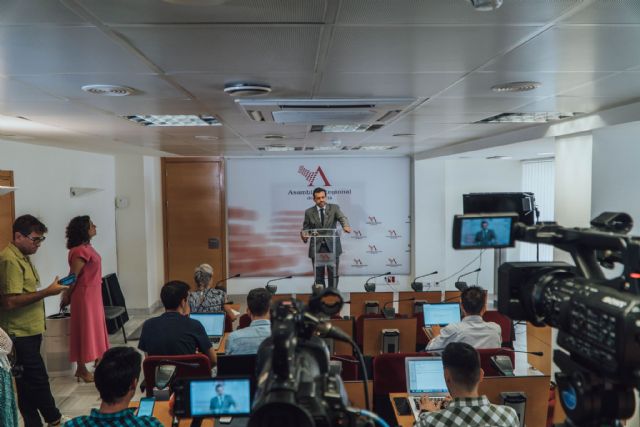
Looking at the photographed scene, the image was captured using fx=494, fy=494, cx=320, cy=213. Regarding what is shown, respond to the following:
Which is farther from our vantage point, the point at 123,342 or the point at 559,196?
the point at 123,342

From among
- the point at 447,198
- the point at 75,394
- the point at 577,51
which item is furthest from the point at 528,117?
the point at 75,394

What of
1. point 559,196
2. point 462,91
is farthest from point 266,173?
point 462,91

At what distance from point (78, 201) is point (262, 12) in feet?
20.6

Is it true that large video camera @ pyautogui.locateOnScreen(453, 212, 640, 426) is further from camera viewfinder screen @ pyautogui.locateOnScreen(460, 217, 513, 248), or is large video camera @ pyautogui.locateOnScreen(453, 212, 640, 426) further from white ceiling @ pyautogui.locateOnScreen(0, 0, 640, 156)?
white ceiling @ pyautogui.locateOnScreen(0, 0, 640, 156)

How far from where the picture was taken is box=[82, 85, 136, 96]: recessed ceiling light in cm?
287

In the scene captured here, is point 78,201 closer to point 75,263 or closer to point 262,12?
point 75,263

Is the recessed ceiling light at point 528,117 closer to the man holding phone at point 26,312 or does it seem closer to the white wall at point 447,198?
the man holding phone at point 26,312

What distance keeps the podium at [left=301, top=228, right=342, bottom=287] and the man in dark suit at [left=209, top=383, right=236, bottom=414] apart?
3.91m

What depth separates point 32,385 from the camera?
13.3 feet

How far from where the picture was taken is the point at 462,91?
10.4 feet

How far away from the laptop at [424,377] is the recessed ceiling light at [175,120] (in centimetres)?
257

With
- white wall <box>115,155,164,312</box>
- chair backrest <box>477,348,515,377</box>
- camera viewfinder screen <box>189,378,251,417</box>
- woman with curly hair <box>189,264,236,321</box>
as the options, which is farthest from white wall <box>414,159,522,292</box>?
camera viewfinder screen <box>189,378,251,417</box>

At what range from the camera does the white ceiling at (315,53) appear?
5.51ft

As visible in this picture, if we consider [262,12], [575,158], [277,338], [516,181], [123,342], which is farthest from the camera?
[516,181]
